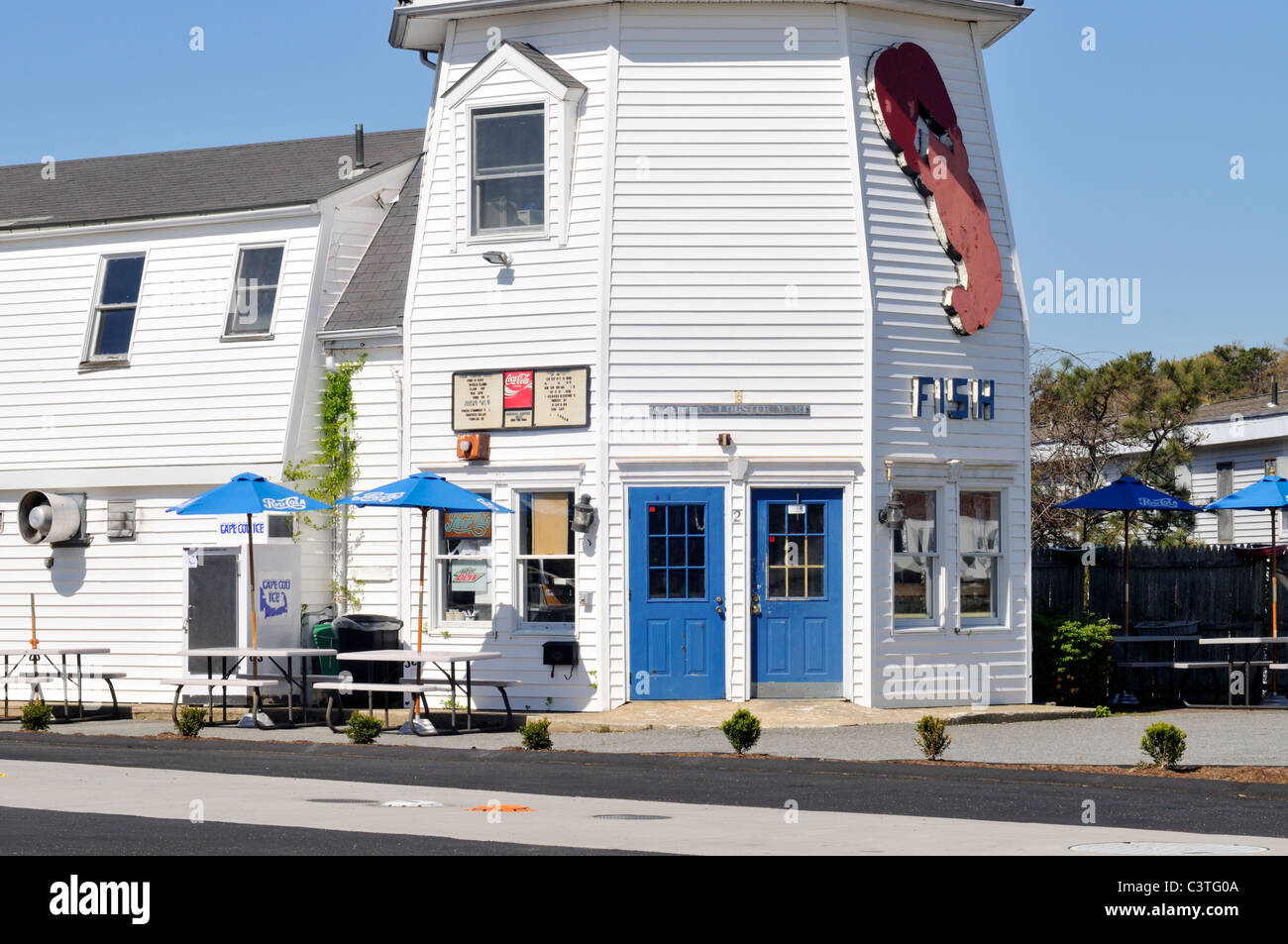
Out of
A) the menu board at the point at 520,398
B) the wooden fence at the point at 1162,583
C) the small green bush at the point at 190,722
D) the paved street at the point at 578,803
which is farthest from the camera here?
the wooden fence at the point at 1162,583

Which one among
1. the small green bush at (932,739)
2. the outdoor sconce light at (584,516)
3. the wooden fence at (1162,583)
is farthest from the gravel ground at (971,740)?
the wooden fence at (1162,583)

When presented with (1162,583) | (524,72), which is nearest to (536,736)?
(524,72)

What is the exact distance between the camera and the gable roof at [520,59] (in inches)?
765

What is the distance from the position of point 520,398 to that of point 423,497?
2302 mm

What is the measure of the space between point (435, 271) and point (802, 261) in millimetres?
4413

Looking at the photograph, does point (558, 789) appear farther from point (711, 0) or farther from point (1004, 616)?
point (711, 0)

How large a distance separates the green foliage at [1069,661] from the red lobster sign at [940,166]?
4.05 metres

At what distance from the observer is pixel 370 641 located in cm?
1962

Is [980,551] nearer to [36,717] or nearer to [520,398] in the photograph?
[520,398]

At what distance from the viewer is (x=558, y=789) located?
1303 cm

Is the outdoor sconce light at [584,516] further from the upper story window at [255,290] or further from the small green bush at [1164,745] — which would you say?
the small green bush at [1164,745]

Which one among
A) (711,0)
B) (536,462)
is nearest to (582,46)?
(711,0)

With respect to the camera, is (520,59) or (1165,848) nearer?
(1165,848)
